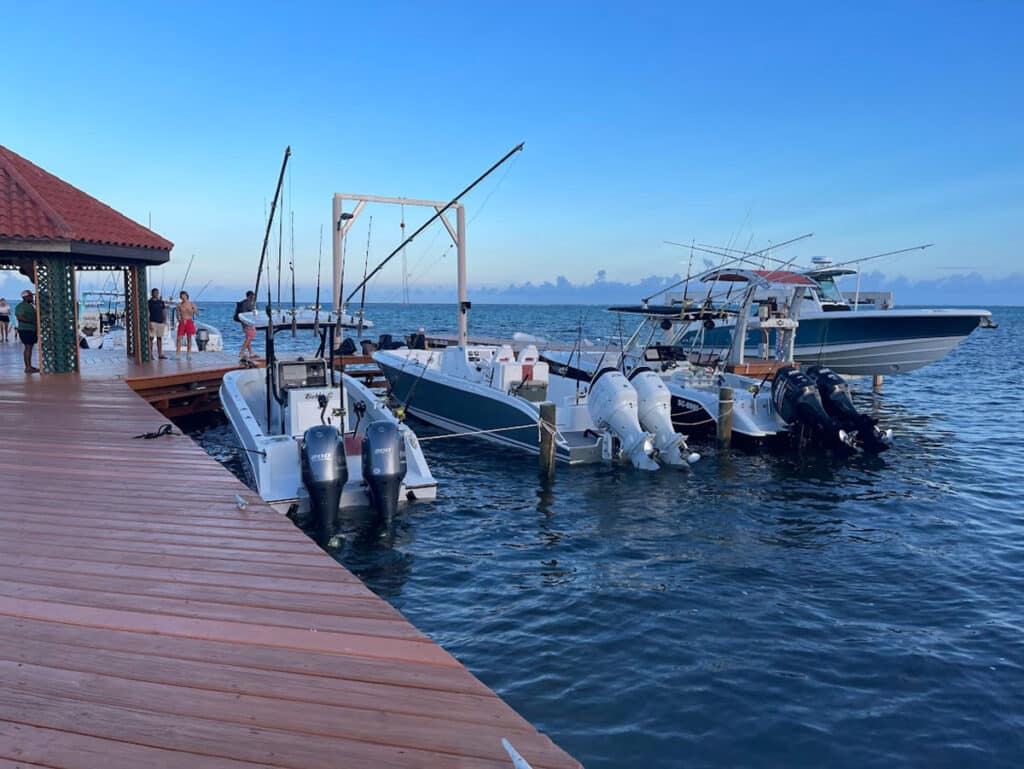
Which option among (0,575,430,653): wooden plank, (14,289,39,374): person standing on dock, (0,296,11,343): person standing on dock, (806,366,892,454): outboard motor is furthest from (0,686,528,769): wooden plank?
(0,296,11,343): person standing on dock

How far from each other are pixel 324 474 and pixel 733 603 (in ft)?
16.7

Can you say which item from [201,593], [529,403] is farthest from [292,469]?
[529,403]

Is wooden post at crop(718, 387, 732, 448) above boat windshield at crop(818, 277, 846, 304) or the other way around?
the other way around

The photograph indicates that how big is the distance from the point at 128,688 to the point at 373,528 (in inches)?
249

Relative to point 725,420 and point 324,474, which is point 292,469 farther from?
point 725,420

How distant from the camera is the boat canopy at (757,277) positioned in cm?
1977

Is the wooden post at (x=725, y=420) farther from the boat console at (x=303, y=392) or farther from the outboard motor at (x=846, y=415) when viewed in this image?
the boat console at (x=303, y=392)

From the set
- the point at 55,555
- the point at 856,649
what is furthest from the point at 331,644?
the point at 856,649

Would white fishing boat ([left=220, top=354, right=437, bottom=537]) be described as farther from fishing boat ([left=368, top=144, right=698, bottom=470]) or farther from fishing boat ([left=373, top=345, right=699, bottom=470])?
fishing boat ([left=373, top=345, right=699, bottom=470])

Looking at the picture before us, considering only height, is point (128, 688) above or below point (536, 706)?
above

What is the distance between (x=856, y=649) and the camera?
6965 millimetres

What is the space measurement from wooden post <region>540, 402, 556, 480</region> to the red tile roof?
9.56 meters

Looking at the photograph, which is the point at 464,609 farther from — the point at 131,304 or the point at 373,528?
the point at 131,304

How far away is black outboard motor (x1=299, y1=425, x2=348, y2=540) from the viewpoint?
30.8ft
